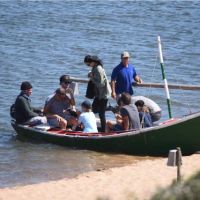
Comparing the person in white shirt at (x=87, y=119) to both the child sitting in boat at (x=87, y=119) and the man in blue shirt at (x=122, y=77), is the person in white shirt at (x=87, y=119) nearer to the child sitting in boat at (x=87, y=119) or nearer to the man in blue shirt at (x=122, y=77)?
the child sitting in boat at (x=87, y=119)

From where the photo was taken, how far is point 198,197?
15.6ft

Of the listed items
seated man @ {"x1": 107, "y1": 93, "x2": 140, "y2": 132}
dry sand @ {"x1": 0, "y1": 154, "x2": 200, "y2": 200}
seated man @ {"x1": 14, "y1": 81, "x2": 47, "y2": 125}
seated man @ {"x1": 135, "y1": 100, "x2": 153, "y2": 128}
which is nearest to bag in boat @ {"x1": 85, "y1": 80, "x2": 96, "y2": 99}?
seated man @ {"x1": 107, "y1": 93, "x2": 140, "y2": 132}

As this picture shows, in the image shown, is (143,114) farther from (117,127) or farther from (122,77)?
(122,77)

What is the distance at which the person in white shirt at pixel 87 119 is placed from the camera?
42.1 ft

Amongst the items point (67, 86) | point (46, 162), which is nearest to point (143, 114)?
point (67, 86)

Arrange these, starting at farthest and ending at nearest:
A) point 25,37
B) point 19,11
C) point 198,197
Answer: point 19,11, point 25,37, point 198,197

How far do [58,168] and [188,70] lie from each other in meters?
11.1

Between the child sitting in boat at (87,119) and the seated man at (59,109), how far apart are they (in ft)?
1.66

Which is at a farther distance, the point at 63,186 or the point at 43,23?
the point at 43,23

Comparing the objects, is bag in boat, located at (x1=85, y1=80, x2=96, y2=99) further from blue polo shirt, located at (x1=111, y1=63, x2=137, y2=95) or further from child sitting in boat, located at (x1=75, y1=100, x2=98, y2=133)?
blue polo shirt, located at (x1=111, y1=63, x2=137, y2=95)

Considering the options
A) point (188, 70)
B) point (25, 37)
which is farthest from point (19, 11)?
point (188, 70)

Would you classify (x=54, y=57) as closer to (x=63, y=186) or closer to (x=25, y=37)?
(x=25, y=37)

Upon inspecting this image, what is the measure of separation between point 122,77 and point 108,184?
3300 mm

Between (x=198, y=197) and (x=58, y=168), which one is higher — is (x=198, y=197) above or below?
above
